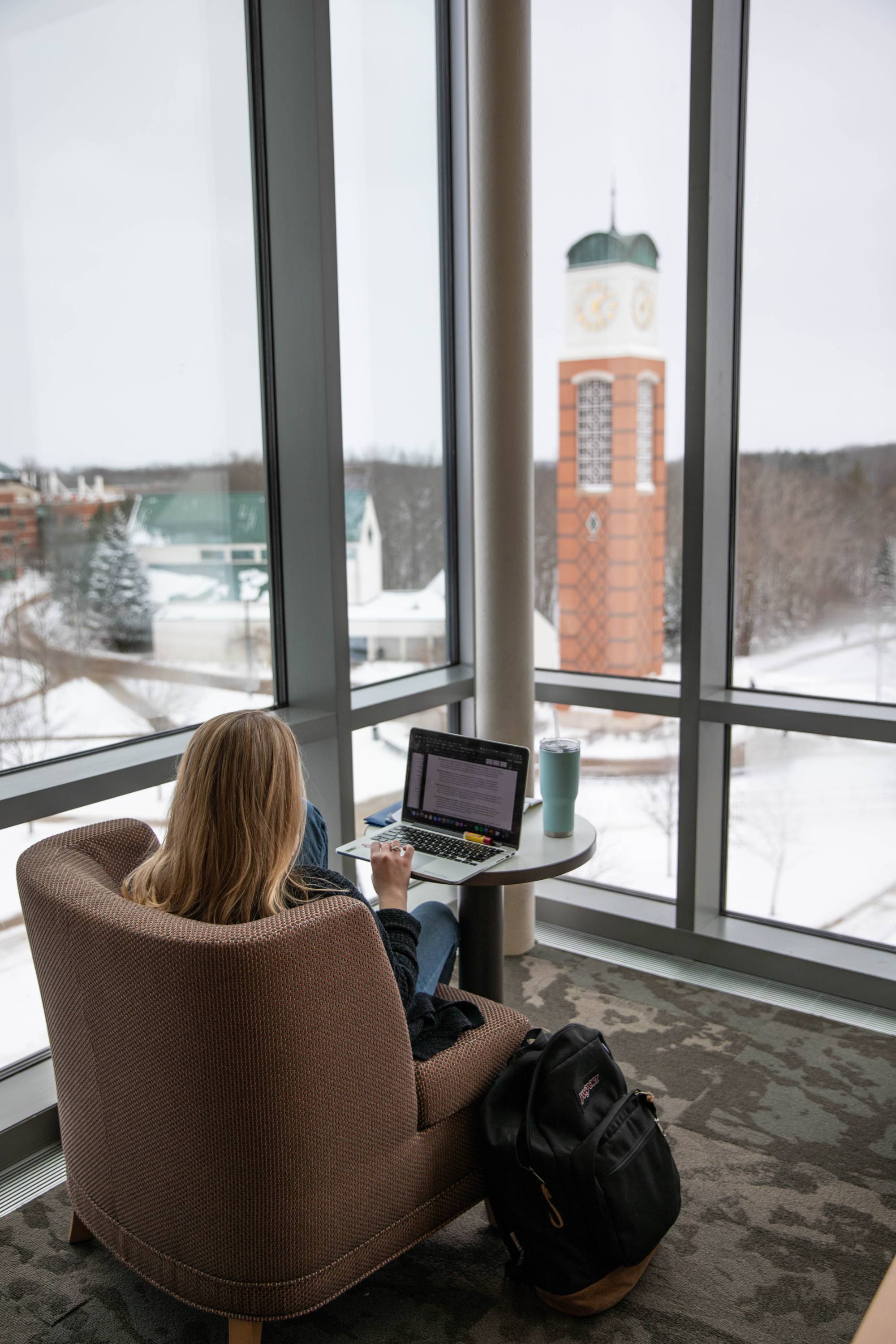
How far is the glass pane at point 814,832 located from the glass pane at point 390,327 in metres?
1.17

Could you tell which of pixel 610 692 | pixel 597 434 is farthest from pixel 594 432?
pixel 610 692

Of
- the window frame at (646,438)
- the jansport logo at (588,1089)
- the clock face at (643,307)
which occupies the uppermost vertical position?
the clock face at (643,307)

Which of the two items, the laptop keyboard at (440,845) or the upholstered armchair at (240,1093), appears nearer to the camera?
the upholstered armchair at (240,1093)

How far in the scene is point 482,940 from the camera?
8.45 ft

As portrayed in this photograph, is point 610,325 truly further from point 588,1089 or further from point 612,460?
point 588,1089

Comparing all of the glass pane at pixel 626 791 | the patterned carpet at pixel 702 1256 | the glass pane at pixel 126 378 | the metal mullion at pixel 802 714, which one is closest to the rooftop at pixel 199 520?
the glass pane at pixel 126 378

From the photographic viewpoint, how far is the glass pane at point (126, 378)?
240 centimetres

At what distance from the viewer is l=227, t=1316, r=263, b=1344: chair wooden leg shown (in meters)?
1.72

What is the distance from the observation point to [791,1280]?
198cm

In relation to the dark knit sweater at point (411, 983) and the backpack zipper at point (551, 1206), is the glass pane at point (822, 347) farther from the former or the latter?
the backpack zipper at point (551, 1206)

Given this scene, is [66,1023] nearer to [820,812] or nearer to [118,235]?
[118,235]

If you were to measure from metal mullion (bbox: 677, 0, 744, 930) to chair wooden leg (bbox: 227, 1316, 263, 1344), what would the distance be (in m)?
1.96

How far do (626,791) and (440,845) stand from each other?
4.50ft

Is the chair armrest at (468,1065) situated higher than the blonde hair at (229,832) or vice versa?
the blonde hair at (229,832)
